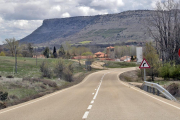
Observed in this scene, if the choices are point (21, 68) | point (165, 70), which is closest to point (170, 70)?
point (165, 70)

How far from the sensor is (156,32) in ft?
157

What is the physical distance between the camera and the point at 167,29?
45.1m

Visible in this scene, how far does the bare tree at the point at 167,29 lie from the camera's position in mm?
44284

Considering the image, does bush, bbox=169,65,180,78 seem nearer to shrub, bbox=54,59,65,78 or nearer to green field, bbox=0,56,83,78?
shrub, bbox=54,59,65,78

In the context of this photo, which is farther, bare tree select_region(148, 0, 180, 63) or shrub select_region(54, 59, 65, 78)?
shrub select_region(54, 59, 65, 78)

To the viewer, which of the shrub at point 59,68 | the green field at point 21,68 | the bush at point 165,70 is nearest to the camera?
the bush at point 165,70

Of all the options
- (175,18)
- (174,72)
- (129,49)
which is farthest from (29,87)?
(129,49)

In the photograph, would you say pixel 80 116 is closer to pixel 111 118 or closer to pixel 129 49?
pixel 111 118

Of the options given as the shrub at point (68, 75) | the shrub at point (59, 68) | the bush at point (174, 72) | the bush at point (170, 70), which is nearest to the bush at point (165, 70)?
the bush at point (170, 70)

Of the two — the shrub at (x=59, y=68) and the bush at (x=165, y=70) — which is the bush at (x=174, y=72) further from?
the shrub at (x=59, y=68)

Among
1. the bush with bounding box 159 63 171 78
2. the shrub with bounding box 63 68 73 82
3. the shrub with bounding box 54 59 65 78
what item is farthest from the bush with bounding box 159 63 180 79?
the shrub with bounding box 54 59 65 78

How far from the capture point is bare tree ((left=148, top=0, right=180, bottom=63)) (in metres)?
44.3

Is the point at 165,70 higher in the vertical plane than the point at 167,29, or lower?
lower

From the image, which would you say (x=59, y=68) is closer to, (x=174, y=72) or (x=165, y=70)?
(x=165, y=70)
